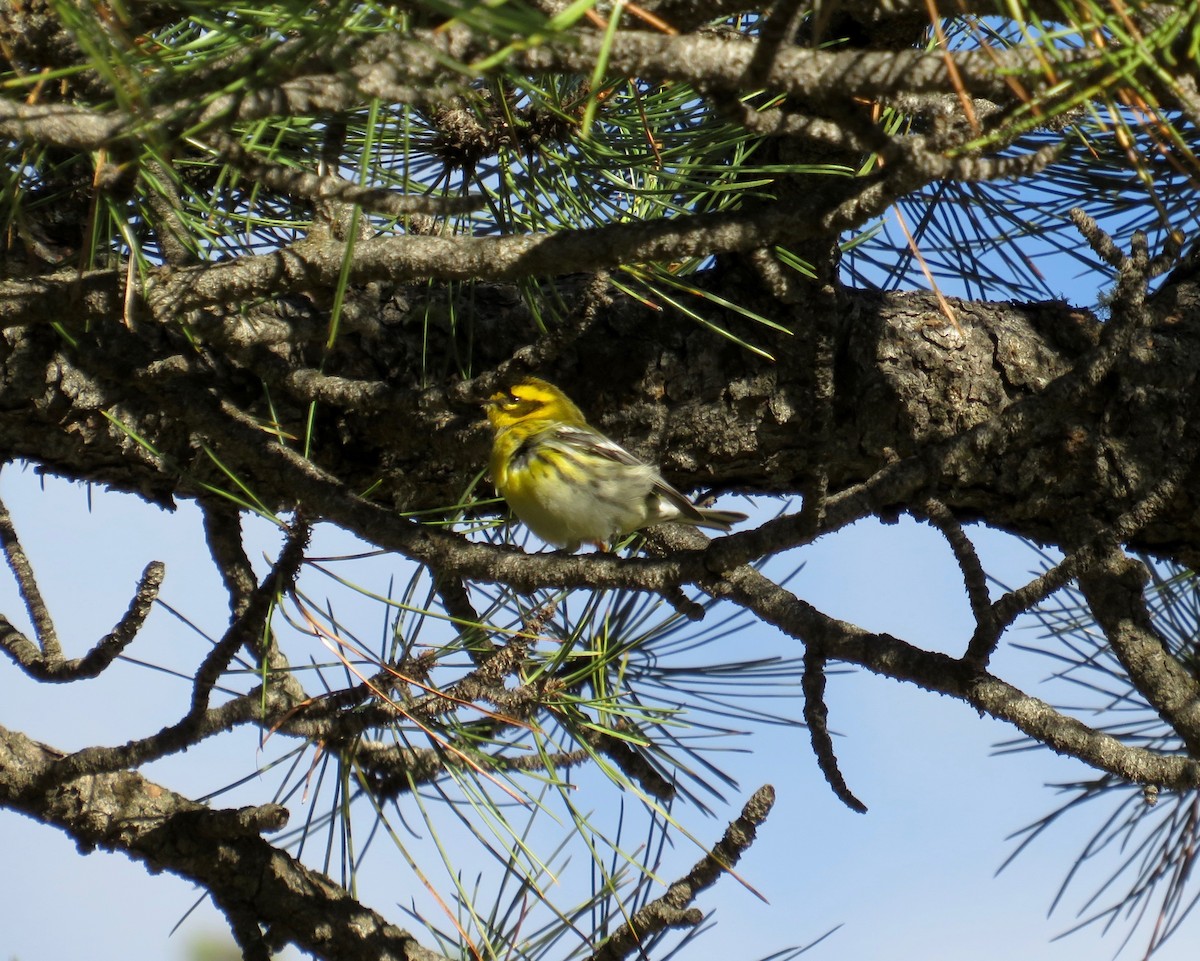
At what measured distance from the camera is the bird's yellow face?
3188mm

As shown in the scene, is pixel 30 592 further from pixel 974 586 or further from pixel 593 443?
pixel 974 586

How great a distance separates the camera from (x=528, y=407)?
344 centimetres

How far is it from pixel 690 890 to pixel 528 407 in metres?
1.69

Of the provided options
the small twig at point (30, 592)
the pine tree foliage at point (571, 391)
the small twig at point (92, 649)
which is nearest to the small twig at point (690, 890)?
the pine tree foliage at point (571, 391)

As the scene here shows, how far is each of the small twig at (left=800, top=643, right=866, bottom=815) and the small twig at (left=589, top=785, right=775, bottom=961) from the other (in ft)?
0.45

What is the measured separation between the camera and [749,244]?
1541 millimetres

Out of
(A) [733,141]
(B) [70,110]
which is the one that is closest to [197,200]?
(B) [70,110]

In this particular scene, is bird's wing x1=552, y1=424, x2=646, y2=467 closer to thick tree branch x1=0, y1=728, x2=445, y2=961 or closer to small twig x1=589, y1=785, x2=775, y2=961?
small twig x1=589, y1=785, x2=775, y2=961

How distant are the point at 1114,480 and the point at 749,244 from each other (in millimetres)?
1415

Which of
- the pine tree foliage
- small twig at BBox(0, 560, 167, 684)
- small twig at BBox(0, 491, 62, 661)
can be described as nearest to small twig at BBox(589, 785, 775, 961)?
the pine tree foliage

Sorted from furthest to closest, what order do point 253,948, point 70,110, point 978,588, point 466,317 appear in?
point 466,317, point 253,948, point 978,588, point 70,110

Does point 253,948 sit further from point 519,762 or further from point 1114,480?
point 1114,480

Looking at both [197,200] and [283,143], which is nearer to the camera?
[197,200]

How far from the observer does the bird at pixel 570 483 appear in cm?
293
